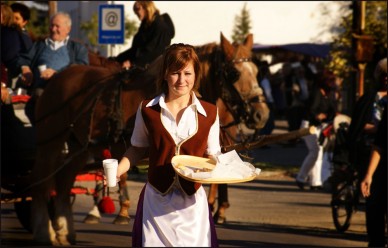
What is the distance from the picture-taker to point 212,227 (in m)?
6.64

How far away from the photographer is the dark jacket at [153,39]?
1292 cm

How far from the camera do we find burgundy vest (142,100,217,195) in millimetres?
6566

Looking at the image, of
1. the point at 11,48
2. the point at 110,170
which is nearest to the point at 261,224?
the point at 11,48

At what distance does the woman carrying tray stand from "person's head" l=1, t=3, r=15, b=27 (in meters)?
7.18

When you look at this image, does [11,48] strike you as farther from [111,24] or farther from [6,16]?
[111,24]

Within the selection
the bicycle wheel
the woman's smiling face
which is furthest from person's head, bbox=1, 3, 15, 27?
the woman's smiling face

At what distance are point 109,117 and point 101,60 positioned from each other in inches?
86.4

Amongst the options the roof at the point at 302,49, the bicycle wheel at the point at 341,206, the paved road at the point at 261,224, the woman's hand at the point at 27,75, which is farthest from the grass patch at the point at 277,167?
the roof at the point at 302,49

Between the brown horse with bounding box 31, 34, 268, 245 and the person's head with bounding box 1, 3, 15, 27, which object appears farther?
the person's head with bounding box 1, 3, 15, 27

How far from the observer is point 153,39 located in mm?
12953

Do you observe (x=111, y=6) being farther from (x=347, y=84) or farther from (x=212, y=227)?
(x=347, y=84)

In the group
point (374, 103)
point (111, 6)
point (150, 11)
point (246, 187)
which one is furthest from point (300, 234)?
point (111, 6)

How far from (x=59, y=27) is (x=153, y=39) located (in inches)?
46.6

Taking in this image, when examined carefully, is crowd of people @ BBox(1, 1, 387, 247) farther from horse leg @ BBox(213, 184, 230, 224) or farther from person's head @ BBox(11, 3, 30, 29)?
horse leg @ BBox(213, 184, 230, 224)
